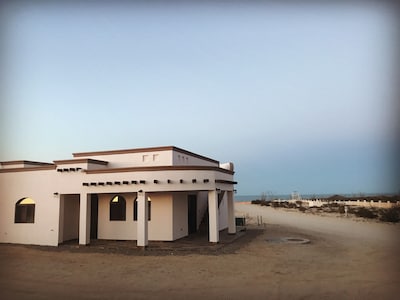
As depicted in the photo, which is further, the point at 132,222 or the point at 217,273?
the point at 132,222

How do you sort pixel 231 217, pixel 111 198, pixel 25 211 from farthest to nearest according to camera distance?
pixel 231 217, pixel 111 198, pixel 25 211

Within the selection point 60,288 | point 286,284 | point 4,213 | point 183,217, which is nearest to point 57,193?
A: point 4,213

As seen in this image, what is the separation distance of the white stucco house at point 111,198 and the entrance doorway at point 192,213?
31cm

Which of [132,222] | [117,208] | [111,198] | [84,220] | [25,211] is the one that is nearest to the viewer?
[84,220]

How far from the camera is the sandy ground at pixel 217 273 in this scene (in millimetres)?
7641

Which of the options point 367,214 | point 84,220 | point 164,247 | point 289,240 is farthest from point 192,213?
point 367,214

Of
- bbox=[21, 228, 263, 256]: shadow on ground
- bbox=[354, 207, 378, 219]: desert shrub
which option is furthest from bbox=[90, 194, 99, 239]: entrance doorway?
bbox=[354, 207, 378, 219]: desert shrub

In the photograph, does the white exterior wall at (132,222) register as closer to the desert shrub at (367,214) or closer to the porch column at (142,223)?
the porch column at (142,223)

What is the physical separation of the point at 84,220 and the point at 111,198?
2392 millimetres

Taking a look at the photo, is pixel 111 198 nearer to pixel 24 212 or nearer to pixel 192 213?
pixel 24 212

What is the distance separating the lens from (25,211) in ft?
55.4

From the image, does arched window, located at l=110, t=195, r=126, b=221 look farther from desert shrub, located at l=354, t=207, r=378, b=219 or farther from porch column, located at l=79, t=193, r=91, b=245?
desert shrub, located at l=354, t=207, r=378, b=219

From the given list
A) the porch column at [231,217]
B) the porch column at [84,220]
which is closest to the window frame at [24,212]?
the porch column at [84,220]

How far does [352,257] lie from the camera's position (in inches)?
469
